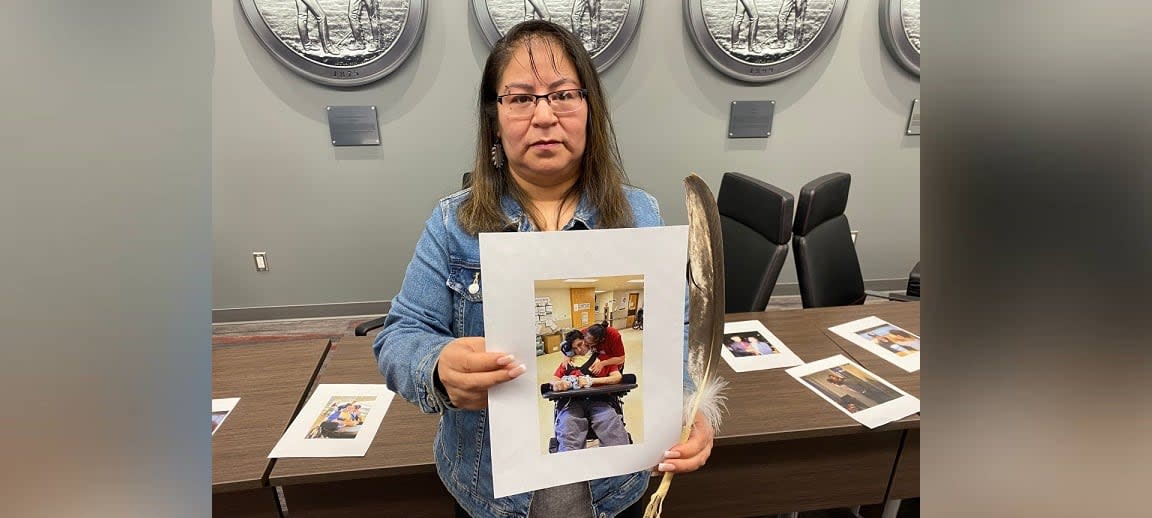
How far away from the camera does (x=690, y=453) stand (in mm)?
812

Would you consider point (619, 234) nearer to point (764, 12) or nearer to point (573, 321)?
point (573, 321)

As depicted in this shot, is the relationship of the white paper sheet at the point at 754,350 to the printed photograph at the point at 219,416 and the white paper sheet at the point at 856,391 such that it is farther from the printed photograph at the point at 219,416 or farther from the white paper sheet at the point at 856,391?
the printed photograph at the point at 219,416

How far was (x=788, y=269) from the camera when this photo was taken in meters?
3.89

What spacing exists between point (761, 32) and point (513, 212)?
2.96 m

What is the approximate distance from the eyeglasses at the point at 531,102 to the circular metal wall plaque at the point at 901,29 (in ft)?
10.9

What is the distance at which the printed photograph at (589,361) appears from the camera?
748 millimetres

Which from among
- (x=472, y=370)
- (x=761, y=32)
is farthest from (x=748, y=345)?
(x=761, y=32)

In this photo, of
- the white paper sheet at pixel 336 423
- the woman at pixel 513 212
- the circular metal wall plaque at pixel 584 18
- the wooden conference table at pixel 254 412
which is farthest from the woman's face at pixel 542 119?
the circular metal wall plaque at pixel 584 18

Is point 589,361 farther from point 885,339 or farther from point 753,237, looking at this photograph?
point 753,237
